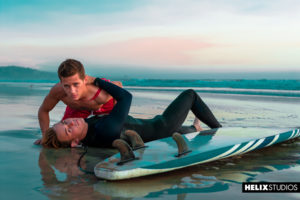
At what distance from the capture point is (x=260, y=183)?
262cm

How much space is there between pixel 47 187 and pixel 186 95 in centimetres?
232

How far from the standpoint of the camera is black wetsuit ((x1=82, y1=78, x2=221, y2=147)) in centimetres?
359

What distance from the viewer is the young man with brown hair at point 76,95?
338 centimetres

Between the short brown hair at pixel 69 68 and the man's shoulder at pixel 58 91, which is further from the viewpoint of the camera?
the man's shoulder at pixel 58 91

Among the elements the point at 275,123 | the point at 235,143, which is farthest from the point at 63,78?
the point at 275,123

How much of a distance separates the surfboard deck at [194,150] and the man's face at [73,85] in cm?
91

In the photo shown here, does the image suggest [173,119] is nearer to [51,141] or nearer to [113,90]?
[113,90]

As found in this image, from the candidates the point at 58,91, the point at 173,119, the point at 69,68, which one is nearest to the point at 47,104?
the point at 58,91

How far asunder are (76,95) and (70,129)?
15.0 inches

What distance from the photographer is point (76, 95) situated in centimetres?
349

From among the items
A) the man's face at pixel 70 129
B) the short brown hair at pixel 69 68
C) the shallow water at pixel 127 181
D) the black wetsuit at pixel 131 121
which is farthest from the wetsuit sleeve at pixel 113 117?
the short brown hair at pixel 69 68

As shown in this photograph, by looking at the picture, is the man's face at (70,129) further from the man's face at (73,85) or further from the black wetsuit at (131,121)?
the man's face at (73,85)

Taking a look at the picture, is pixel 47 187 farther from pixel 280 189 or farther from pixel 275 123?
pixel 275 123

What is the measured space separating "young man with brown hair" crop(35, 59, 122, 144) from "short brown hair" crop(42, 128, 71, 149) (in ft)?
0.56
